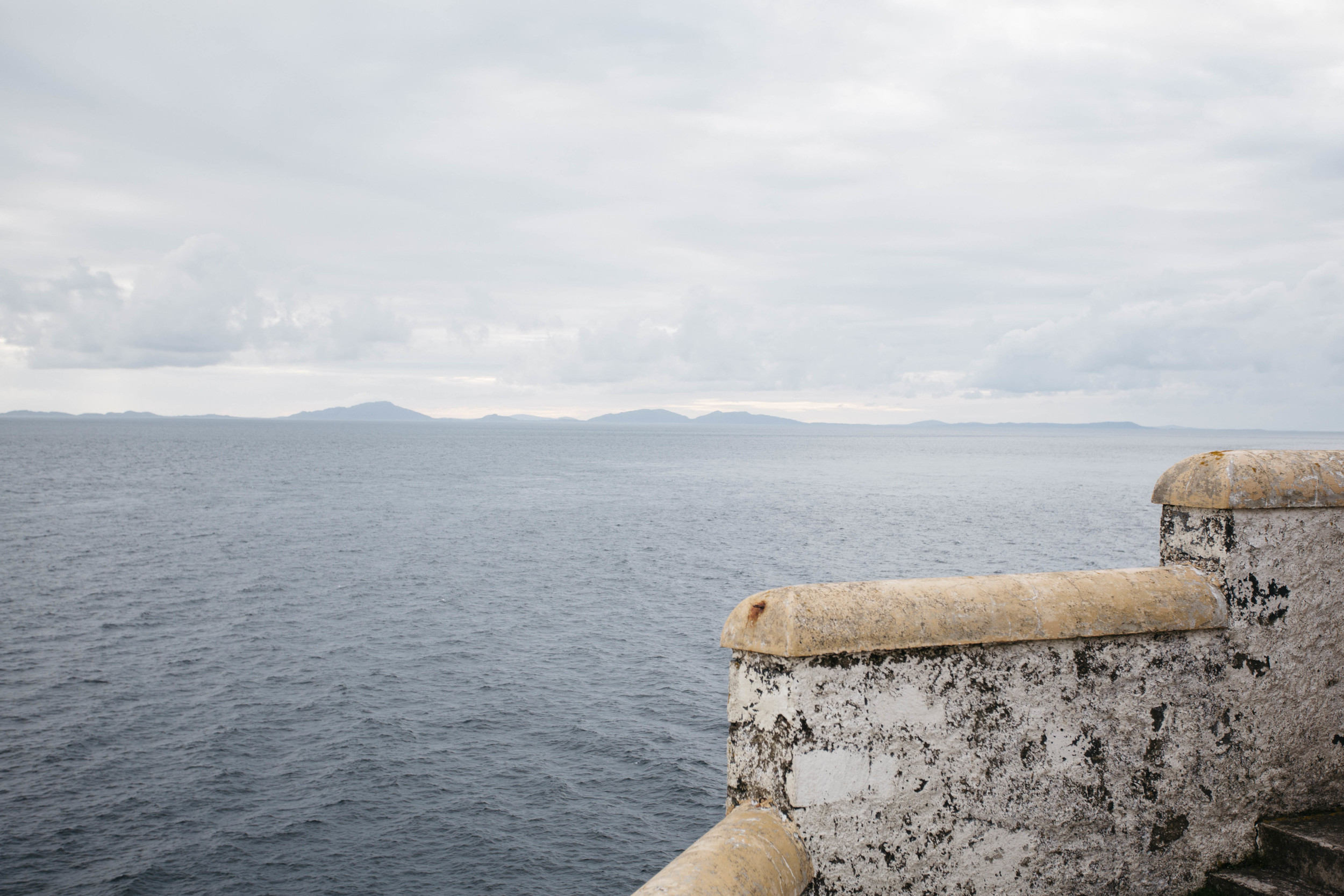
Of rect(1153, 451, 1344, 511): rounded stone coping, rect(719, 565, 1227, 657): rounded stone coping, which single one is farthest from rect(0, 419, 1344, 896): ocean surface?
rect(1153, 451, 1344, 511): rounded stone coping

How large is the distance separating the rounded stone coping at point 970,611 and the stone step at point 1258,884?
1115mm

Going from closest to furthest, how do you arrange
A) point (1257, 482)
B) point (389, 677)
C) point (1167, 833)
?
point (1257, 482)
point (1167, 833)
point (389, 677)

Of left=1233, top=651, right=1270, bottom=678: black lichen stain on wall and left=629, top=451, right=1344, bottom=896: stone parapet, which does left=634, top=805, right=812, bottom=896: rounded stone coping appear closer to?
left=629, top=451, right=1344, bottom=896: stone parapet

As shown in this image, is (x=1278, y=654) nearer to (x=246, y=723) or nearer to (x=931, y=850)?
(x=931, y=850)

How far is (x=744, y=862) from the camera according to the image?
9.06 ft

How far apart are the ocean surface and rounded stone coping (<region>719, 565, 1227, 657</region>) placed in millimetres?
14959

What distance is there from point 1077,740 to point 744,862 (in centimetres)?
163

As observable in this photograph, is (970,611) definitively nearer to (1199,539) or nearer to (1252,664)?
(1199,539)

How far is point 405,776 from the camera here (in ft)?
66.8

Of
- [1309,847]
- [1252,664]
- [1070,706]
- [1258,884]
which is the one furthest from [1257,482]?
[1258,884]

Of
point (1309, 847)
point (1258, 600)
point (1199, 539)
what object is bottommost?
point (1309, 847)

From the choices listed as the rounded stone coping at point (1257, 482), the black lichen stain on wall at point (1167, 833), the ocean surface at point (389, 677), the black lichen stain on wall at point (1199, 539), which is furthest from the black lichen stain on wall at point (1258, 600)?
the ocean surface at point (389, 677)

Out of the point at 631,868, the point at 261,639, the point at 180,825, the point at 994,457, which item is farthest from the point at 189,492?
the point at 994,457

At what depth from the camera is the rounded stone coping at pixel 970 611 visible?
2992 millimetres
